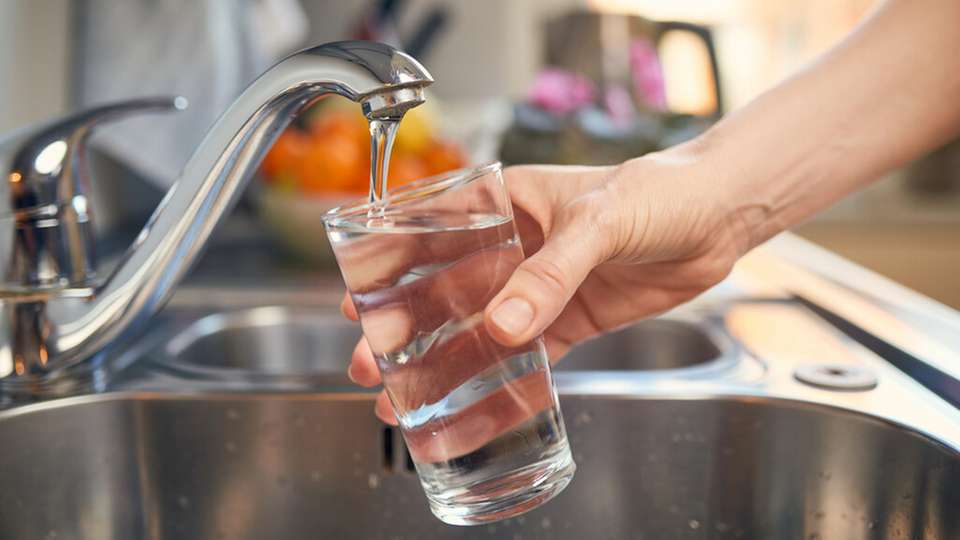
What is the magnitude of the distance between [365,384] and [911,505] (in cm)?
33

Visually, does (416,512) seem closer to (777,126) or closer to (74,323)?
(74,323)

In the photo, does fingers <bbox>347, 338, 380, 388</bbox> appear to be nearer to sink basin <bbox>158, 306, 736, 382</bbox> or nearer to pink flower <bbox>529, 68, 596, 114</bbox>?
sink basin <bbox>158, 306, 736, 382</bbox>

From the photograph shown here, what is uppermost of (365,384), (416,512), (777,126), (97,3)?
(97,3)

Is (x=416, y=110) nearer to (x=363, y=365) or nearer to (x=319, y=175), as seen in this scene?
(x=319, y=175)

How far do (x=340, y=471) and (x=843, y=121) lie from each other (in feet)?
1.41

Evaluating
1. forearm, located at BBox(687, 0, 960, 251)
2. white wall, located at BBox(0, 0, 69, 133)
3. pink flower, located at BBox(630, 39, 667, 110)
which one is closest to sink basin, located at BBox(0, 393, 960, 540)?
forearm, located at BBox(687, 0, 960, 251)

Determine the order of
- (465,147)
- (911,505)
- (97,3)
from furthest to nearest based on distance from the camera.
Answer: (465,147) → (97,3) → (911,505)

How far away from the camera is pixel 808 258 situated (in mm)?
1112

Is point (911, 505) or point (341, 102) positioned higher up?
point (341, 102)

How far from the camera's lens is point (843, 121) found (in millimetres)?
699

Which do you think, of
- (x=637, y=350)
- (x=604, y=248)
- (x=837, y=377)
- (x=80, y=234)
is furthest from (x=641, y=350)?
(x=80, y=234)

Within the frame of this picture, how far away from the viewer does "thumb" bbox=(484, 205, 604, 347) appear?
44cm

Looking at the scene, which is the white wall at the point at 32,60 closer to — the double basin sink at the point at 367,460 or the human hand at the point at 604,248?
the double basin sink at the point at 367,460

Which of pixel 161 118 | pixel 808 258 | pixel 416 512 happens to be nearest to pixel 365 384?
pixel 416 512
